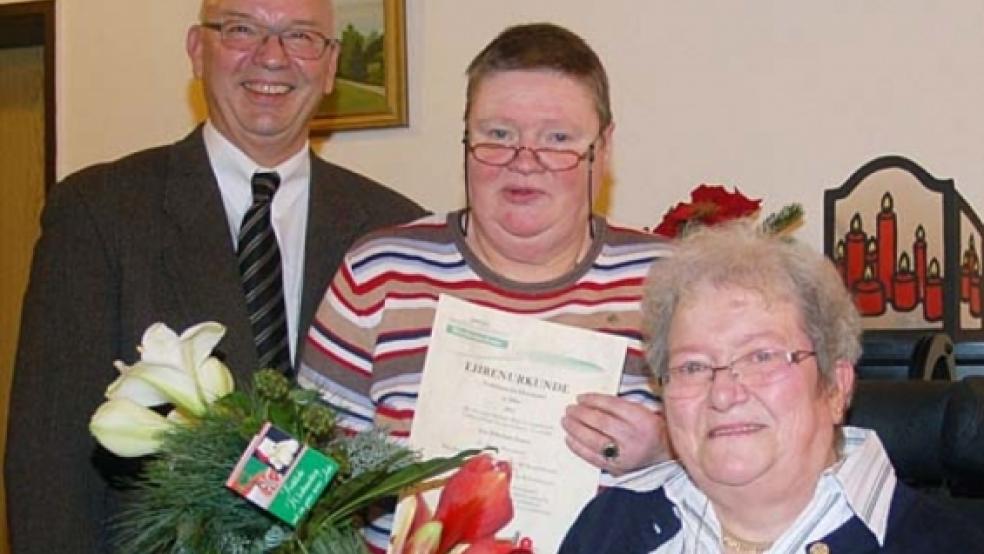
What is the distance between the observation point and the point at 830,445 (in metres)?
1.65

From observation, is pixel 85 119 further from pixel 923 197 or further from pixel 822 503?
pixel 822 503

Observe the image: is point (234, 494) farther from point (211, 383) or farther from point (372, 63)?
point (372, 63)

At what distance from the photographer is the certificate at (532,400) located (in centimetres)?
176

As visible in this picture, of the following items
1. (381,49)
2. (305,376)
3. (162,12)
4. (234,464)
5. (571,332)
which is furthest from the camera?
(162,12)

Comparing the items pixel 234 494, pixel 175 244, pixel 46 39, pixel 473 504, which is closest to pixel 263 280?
Result: pixel 175 244

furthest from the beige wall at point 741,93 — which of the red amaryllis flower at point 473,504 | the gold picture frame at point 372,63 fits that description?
the red amaryllis flower at point 473,504

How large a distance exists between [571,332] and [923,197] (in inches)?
51.0

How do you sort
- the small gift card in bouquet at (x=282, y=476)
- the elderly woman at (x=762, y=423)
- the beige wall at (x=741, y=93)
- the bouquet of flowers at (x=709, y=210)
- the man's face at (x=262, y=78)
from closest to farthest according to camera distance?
the small gift card in bouquet at (x=282, y=476) < the elderly woman at (x=762, y=423) < the man's face at (x=262, y=78) < the bouquet of flowers at (x=709, y=210) < the beige wall at (x=741, y=93)

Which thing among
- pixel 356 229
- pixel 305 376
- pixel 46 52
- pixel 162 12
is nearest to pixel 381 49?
pixel 162 12

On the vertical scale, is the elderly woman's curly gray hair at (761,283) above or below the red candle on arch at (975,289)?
above

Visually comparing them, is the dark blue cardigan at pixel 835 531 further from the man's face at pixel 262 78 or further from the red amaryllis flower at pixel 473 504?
the man's face at pixel 262 78

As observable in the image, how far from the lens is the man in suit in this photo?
2080 millimetres

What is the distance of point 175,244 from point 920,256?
1.40m

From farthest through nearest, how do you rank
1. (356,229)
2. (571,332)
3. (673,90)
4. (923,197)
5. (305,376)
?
(673,90), (923,197), (356,229), (305,376), (571,332)
